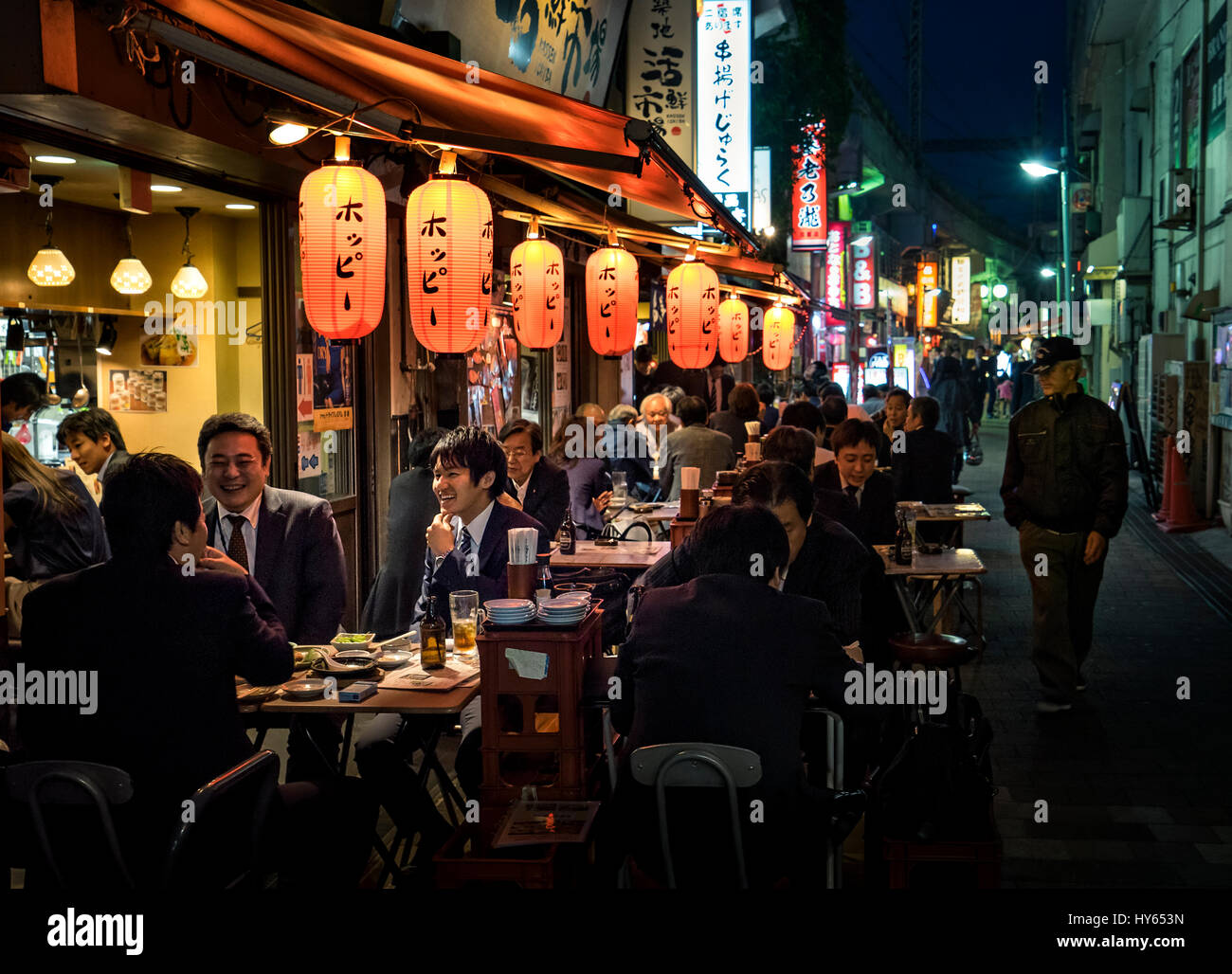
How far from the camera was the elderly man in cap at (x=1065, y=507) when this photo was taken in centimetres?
851

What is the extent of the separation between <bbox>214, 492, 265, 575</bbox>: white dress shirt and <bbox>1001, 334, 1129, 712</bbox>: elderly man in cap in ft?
17.2

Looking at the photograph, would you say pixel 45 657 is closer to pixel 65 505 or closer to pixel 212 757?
pixel 212 757

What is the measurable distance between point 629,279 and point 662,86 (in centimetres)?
571

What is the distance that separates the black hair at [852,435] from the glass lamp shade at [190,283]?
508 cm

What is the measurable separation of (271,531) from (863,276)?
38.9 meters

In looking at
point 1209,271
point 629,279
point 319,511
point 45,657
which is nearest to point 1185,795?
point 319,511

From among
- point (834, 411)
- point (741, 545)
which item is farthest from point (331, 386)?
point (834, 411)

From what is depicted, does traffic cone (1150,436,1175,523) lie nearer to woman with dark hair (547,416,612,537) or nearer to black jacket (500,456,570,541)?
woman with dark hair (547,416,612,537)

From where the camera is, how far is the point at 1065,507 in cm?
859

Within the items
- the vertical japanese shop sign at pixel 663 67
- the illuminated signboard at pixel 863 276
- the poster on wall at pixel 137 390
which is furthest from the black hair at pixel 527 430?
the illuminated signboard at pixel 863 276

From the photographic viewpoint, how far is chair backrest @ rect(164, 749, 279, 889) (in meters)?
3.87

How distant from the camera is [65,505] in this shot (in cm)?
727

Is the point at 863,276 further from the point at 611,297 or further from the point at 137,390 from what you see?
the point at 137,390

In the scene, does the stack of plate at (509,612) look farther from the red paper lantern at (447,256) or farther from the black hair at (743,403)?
the black hair at (743,403)
